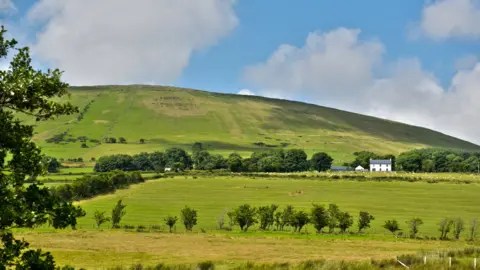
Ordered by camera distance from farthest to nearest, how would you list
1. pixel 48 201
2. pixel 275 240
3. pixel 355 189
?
pixel 355 189 → pixel 275 240 → pixel 48 201

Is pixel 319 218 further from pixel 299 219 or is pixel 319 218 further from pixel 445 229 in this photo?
pixel 445 229

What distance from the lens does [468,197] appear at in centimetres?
13150

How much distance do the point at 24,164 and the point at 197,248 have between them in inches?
2080

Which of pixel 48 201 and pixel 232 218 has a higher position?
pixel 48 201

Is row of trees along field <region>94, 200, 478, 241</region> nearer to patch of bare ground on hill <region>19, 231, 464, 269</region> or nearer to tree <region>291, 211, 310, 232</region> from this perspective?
tree <region>291, 211, 310, 232</region>

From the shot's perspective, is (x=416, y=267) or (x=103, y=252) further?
(x=103, y=252)

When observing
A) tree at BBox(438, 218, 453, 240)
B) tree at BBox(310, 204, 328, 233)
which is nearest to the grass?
tree at BBox(438, 218, 453, 240)

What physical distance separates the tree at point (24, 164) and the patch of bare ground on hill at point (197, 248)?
37488 mm

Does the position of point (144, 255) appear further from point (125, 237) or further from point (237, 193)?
point (237, 193)

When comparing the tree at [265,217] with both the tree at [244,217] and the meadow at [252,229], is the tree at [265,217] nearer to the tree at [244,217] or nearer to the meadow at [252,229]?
the tree at [244,217]

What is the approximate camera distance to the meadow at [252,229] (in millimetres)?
59656

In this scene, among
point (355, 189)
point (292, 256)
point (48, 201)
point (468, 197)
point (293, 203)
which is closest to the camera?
point (48, 201)

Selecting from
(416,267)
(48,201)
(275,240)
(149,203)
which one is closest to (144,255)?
(275,240)

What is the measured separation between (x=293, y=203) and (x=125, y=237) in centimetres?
5271
